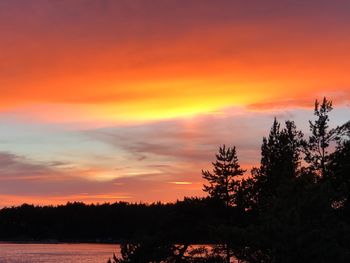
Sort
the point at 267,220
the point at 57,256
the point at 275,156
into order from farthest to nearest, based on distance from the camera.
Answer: the point at 57,256, the point at 275,156, the point at 267,220

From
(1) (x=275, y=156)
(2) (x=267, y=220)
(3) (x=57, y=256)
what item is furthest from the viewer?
(3) (x=57, y=256)

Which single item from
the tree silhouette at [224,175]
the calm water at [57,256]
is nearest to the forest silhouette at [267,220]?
the tree silhouette at [224,175]

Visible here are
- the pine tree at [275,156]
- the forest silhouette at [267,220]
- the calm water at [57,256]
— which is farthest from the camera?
the calm water at [57,256]

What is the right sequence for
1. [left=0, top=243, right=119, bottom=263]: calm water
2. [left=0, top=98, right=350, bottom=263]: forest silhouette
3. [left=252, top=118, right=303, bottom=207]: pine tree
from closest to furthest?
[left=0, top=98, right=350, bottom=263]: forest silhouette < [left=252, top=118, right=303, bottom=207]: pine tree < [left=0, top=243, right=119, bottom=263]: calm water

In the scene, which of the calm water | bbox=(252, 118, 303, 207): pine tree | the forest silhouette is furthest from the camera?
the calm water

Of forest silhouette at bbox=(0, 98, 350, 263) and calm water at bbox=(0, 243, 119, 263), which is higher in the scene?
forest silhouette at bbox=(0, 98, 350, 263)

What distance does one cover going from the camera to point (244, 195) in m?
47.2

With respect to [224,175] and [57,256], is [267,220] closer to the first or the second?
[224,175]

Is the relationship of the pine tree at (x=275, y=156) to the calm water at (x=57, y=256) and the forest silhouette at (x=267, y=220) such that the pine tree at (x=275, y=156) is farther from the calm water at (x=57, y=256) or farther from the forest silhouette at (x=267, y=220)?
the calm water at (x=57, y=256)

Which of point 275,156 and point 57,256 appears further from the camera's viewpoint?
point 57,256

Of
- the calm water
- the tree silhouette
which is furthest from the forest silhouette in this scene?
the calm water

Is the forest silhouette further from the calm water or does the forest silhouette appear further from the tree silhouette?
the calm water

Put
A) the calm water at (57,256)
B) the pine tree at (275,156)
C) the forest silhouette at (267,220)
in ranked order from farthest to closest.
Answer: the calm water at (57,256) < the pine tree at (275,156) < the forest silhouette at (267,220)

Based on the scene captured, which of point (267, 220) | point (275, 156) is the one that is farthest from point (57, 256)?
point (267, 220)
